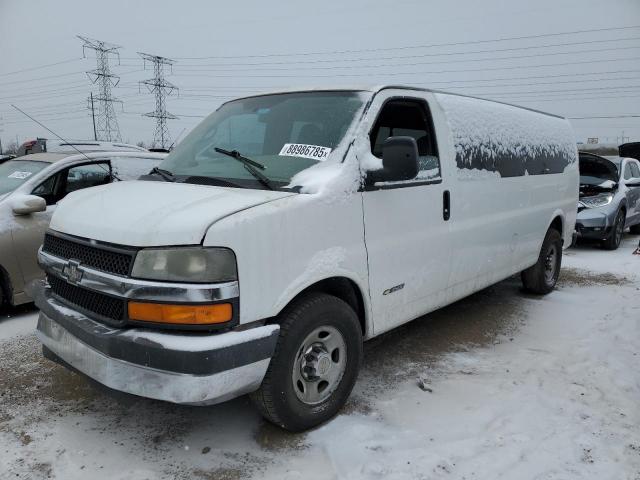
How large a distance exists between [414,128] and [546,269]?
10.8ft

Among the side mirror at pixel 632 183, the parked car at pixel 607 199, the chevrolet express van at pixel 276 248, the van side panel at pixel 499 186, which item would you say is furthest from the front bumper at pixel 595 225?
the chevrolet express van at pixel 276 248

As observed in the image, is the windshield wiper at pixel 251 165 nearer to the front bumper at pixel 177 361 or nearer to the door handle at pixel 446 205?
the front bumper at pixel 177 361

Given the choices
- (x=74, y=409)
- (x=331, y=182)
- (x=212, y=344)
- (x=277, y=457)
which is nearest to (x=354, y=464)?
(x=277, y=457)

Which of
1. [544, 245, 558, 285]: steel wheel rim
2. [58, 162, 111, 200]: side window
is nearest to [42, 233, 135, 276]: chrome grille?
[58, 162, 111, 200]: side window

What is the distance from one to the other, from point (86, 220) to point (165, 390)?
1076 millimetres

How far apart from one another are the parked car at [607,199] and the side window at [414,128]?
274 inches

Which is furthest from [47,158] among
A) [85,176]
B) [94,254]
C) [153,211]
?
[153,211]

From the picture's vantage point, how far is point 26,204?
4.97 metres

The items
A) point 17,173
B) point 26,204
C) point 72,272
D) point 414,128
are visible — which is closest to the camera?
point 72,272

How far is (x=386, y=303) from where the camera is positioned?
3.47m

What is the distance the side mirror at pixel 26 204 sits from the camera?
16.3 feet

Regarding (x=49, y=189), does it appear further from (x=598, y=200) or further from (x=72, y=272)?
(x=598, y=200)

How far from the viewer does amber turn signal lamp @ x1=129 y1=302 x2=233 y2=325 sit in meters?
2.48

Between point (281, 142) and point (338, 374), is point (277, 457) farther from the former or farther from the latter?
point (281, 142)
